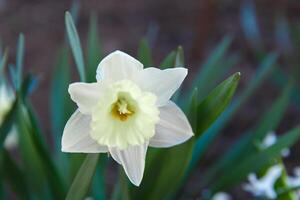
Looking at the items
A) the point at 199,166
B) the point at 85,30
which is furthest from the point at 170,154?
the point at 85,30

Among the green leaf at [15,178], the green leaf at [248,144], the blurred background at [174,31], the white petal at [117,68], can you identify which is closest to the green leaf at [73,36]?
the white petal at [117,68]

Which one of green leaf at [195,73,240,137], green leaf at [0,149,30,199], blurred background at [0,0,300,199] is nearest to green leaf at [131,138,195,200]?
green leaf at [195,73,240,137]

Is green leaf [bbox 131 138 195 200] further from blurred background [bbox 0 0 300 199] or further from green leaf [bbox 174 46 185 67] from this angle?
blurred background [bbox 0 0 300 199]

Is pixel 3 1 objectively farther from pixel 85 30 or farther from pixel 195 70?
pixel 195 70

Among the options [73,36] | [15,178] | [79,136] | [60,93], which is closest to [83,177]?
[79,136]

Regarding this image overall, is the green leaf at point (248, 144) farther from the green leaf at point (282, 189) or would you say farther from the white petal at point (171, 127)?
the white petal at point (171, 127)

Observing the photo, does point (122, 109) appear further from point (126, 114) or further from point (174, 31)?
point (174, 31)
